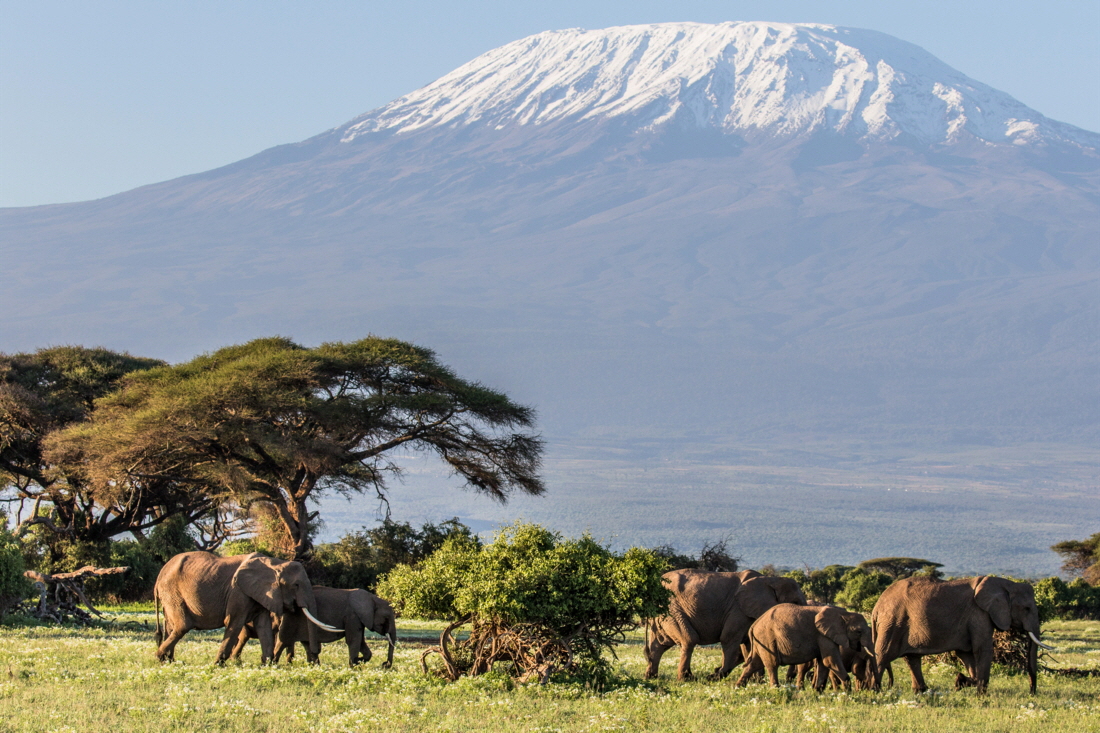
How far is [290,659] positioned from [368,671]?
1.79 m

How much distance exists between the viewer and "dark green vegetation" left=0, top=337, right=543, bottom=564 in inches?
1373

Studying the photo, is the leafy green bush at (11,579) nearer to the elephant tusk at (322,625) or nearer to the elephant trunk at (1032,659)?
the elephant tusk at (322,625)

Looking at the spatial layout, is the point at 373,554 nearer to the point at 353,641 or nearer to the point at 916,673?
the point at 353,641

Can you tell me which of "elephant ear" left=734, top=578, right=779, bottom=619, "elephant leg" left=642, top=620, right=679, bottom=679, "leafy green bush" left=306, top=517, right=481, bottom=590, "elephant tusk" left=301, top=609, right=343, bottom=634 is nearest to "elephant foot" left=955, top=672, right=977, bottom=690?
"elephant ear" left=734, top=578, right=779, bottom=619

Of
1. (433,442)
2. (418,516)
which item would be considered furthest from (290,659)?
(418,516)

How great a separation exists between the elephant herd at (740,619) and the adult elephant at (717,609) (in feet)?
0.05

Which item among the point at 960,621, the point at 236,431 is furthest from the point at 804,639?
the point at 236,431

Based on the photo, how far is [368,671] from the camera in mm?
18141

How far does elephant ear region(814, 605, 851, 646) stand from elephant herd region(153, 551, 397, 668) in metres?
6.68

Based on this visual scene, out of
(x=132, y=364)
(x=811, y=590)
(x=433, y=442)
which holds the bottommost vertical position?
(x=811, y=590)

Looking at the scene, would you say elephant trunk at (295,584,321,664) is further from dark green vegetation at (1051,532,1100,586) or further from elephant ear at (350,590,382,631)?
dark green vegetation at (1051,532,1100,586)

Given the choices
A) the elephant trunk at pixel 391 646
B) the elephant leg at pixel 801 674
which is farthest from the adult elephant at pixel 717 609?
the elephant trunk at pixel 391 646

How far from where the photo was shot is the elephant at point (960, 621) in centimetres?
1755

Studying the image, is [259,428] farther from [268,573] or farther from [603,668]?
[603,668]
